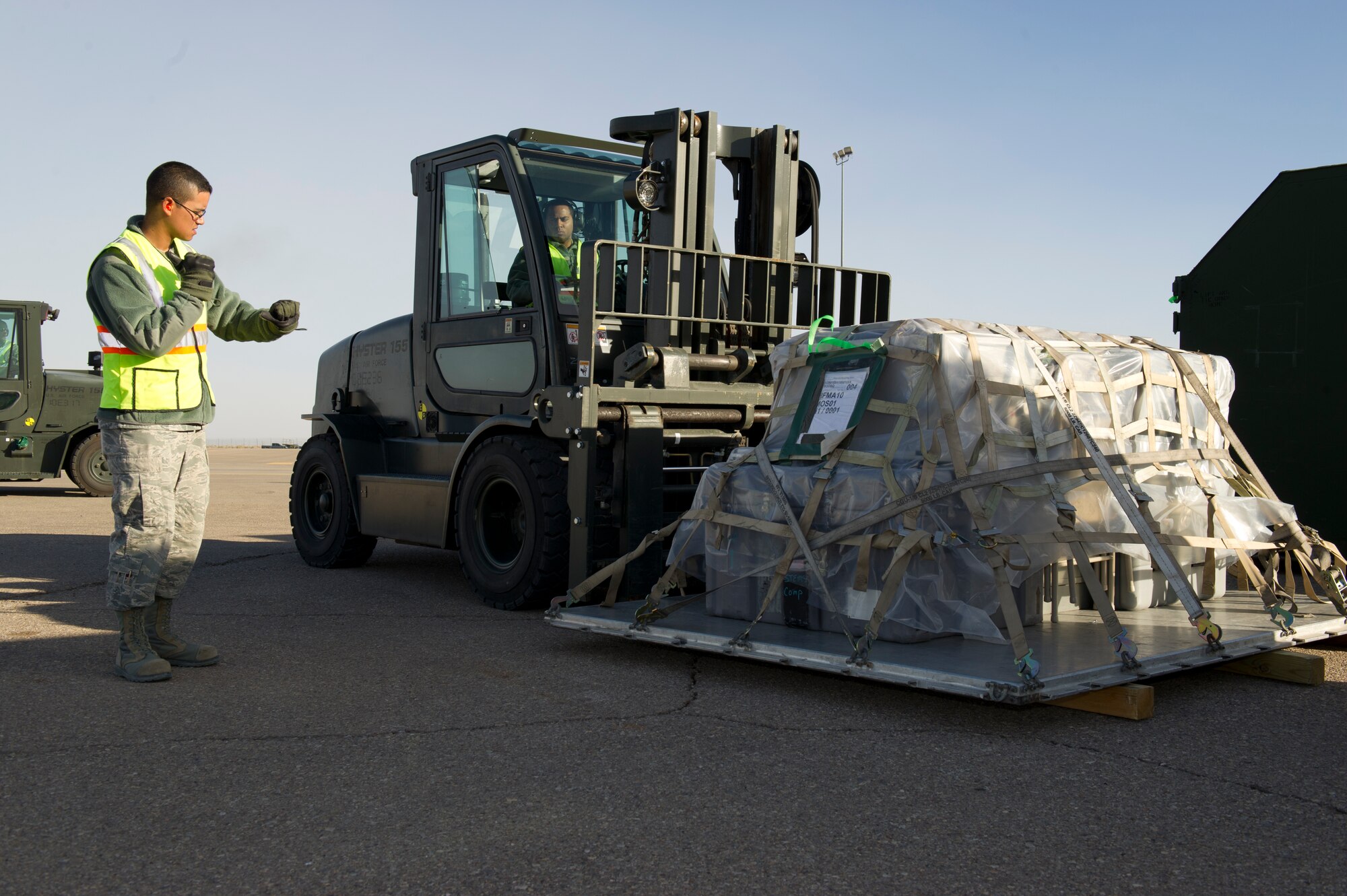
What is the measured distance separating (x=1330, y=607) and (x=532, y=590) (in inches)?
161

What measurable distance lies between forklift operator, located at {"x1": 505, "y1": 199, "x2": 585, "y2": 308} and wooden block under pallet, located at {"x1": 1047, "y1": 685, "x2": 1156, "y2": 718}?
404 centimetres

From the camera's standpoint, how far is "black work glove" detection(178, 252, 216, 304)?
503 cm

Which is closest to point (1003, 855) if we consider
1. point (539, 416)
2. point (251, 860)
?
point (251, 860)

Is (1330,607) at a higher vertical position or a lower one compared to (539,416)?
lower

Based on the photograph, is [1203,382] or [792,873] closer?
[792,873]

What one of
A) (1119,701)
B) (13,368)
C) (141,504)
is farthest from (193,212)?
(13,368)

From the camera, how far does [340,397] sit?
377 inches

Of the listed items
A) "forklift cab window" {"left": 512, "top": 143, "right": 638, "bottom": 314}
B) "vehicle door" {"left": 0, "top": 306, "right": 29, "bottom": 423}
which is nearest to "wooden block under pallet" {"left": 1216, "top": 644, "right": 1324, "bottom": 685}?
"forklift cab window" {"left": 512, "top": 143, "right": 638, "bottom": 314}

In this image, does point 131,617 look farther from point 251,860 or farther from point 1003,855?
point 1003,855

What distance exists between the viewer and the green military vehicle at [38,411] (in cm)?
1639

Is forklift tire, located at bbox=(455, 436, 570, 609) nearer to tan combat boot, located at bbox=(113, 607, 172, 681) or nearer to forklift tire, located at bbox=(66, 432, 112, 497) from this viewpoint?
tan combat boot, located at bbox=(113, 607, 172, 681)

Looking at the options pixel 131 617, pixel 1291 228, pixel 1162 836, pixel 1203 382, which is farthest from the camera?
pixel 1291 228

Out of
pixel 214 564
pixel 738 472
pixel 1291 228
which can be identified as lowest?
pixel 214 564

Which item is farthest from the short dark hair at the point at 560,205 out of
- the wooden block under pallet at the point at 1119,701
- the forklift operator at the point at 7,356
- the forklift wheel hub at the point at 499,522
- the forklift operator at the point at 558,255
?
the forklift operator at the point at 7,356
